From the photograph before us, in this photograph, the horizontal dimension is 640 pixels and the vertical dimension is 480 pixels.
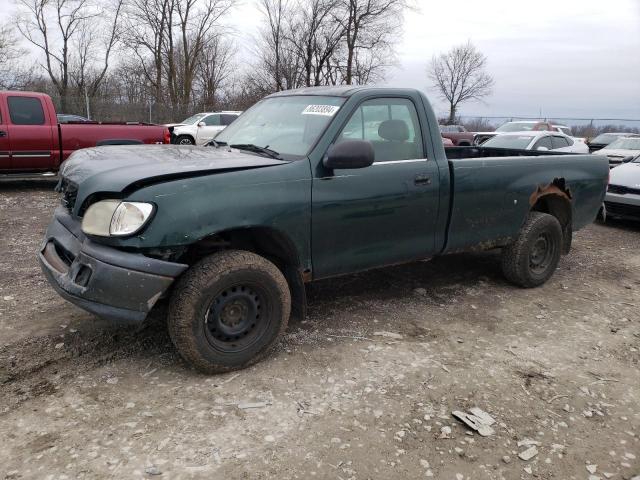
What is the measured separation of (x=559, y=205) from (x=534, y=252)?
0.60 m

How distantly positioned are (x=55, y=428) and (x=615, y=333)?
411 centimetres

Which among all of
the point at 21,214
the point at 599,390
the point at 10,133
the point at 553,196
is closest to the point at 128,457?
the point at 599,390

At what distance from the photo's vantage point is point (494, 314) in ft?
15.0

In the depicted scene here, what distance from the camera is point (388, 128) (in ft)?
13.4

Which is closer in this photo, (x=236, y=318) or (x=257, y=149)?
(x=236, y=318)

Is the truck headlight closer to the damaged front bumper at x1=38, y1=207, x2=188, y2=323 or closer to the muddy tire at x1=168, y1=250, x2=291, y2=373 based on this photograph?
the damaged front bumper at x1=38, y1=207, x2=188, y2=323

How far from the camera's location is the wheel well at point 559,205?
524 cm

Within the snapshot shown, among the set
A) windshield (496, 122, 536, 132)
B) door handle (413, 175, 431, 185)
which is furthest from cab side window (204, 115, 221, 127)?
door handle (413, 175, 431, 185)

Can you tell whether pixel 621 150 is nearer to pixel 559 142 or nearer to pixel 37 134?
pixel 559 142

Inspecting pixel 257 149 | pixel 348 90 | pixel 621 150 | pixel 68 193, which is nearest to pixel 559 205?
pixel 348 90

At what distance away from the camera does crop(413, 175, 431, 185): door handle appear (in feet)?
13.3

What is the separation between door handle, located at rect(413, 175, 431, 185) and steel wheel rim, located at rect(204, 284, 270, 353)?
5.03 feet

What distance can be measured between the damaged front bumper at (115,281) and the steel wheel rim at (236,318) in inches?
13.6

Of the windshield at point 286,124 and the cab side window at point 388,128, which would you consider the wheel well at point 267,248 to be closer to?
the windshield at point 286,124
